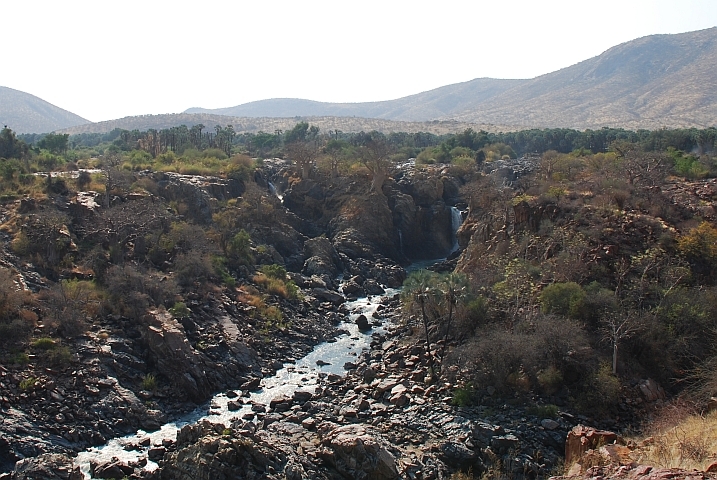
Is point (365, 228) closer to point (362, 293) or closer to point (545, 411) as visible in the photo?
point (362, 293)

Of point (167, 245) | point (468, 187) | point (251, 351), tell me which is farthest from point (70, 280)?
point (468, 187)

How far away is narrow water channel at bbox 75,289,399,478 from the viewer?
22375 millimetres

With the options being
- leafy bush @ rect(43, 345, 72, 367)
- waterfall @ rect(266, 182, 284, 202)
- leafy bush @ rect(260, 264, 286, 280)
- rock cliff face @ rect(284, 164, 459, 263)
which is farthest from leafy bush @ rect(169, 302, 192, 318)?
waterfall @ rect(266, 182, 284, 202)

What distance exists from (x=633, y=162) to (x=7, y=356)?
1426 inches

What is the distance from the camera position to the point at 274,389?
28.5m

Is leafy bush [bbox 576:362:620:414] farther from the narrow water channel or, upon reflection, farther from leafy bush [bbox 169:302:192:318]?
leafy bush [bbox 169:302:192:318]

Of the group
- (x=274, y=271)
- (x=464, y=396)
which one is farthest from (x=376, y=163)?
(x=464, y=396)

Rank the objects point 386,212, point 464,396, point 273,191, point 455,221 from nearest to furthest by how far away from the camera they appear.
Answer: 1. point 464,396
2. point 386,212
3. point 455,221
4. point 273,191

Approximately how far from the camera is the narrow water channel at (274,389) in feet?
73.4

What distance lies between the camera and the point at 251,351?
31484mm

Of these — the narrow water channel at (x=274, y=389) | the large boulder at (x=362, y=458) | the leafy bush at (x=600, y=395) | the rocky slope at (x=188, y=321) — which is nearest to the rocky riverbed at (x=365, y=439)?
the large boulder at (x=362, y=458)

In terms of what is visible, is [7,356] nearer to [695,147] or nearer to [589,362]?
[589,362]

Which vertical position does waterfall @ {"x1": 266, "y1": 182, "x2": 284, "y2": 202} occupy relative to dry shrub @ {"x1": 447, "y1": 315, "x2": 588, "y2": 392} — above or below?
above

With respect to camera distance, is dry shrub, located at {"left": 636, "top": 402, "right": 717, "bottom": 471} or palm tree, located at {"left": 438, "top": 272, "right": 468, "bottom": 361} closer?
dry shrub, located at {"left": 636, "top": 402, "right": 717, "bottom": 471}
